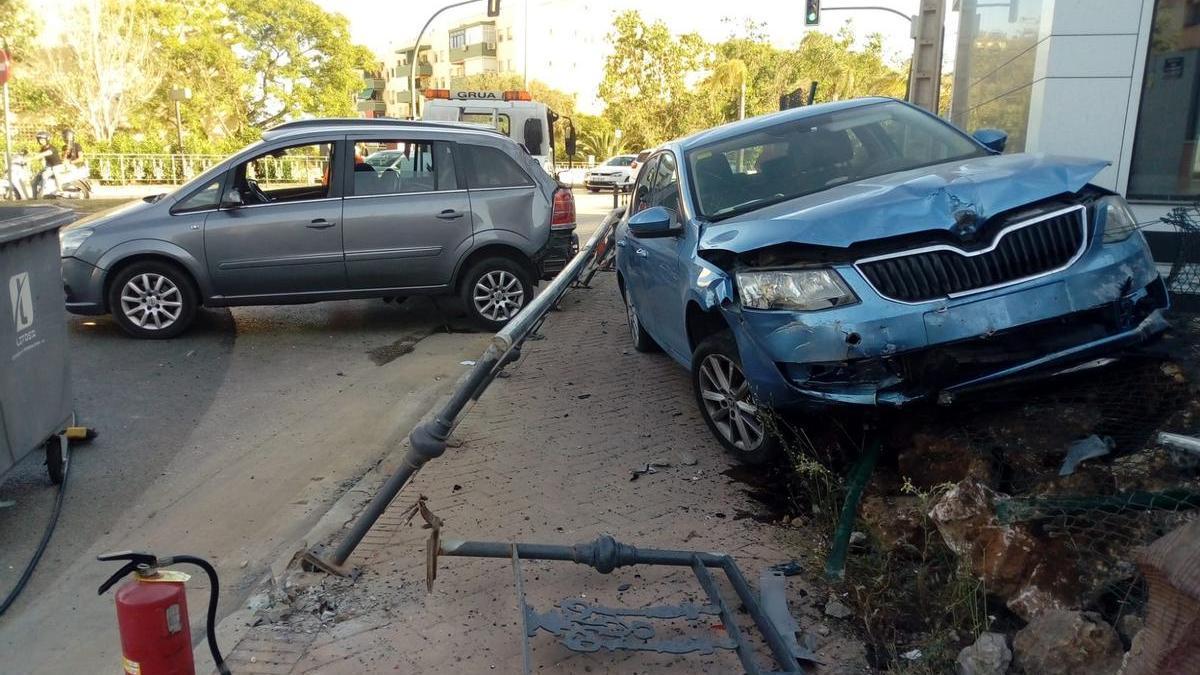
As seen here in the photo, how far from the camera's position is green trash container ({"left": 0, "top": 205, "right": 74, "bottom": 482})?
4586 mm

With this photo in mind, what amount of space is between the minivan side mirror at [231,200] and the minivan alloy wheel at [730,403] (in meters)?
5.33

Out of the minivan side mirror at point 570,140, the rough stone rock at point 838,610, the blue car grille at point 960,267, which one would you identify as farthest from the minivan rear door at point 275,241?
the minivan side mirror at point 570,140

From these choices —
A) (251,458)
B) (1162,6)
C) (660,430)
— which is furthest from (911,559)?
(1162,6)

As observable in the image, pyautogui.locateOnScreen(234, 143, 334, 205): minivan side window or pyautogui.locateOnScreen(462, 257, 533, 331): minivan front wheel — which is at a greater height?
pyautogui.locateOnScreen(234, 143, 334, 205): minivan side window

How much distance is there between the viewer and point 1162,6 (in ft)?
24.5

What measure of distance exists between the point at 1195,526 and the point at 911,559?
6.00 feet

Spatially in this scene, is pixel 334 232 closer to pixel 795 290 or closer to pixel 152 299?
pixel 152 299

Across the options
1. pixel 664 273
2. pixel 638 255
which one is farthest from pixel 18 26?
pixel 664 273

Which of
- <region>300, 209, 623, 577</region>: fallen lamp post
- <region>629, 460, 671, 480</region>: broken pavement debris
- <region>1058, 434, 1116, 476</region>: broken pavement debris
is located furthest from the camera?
<region>629, 460, 671, 480</region>: broken pavement debris

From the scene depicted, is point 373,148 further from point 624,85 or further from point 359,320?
point 624,85

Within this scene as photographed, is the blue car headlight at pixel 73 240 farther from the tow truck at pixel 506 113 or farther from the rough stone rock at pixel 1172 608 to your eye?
the tow truck at pixel 506 113

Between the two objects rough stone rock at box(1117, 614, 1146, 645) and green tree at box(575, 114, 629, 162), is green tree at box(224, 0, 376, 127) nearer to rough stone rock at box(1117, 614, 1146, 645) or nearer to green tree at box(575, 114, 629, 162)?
green tree at box(575, 114, 629, 162)

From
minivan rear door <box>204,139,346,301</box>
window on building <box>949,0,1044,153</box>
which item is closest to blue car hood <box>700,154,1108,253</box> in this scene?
window on building <box>949,0,1044,153</box>

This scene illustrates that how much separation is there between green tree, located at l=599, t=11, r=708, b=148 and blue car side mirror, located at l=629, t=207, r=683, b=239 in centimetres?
4003
